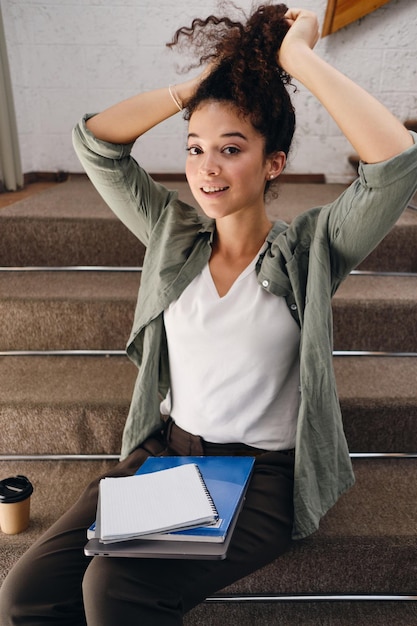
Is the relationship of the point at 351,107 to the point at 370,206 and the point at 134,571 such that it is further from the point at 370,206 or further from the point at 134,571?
the point at 134,571

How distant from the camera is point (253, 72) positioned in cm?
122

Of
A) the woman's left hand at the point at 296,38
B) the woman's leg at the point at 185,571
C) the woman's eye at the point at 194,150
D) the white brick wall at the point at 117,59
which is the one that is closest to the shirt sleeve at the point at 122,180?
the woman's eye at the point at 194,150

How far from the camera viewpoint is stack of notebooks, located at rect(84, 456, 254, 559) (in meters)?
1.00

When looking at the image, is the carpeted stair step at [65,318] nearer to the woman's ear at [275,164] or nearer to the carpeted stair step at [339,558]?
the carpeted stair step at [339,558]

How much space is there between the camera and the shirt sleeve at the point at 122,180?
1.34 meters

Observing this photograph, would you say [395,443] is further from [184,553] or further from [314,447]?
[184,553]

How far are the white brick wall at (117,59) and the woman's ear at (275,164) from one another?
198cm

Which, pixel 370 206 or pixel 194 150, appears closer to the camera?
pixel 370 206

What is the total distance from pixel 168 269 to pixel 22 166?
85.6 inches

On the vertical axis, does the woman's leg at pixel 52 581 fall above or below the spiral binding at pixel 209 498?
below

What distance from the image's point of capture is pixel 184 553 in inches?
39.2

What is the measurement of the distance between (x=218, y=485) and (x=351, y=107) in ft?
2.19

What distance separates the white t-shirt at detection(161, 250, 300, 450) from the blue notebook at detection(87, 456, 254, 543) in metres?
0.08

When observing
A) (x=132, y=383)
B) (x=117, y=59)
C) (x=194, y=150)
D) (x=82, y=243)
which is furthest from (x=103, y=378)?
(x=117, y=59)
